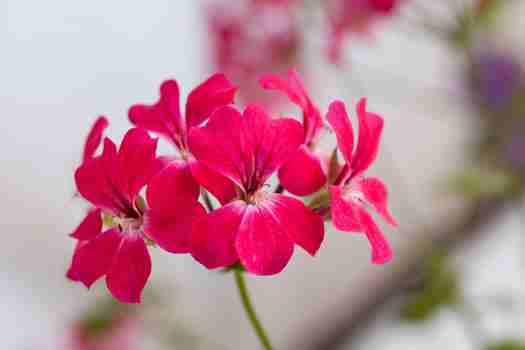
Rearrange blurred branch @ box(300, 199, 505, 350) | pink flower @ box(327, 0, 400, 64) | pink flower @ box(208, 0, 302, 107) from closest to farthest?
pink flower @ box(327, 0, 400, 64), pink flower @ box(208, 0, 302, 107), blurred branch @ box(300, 199, 505, 350)

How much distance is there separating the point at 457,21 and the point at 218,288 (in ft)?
3.08

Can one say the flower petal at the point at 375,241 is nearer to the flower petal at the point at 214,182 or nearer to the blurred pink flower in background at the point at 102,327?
the flower petal at the point at 214,182

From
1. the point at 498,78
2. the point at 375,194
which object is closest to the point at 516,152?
the point at 498,78

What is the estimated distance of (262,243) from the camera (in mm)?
316

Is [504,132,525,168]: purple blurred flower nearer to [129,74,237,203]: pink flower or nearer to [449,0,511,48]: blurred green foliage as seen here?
[449,0,511,48]: blurred green foliage

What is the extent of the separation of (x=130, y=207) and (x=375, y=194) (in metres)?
0.14

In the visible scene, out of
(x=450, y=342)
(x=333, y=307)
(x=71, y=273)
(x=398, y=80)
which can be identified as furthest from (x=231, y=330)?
(x=71, y=273)

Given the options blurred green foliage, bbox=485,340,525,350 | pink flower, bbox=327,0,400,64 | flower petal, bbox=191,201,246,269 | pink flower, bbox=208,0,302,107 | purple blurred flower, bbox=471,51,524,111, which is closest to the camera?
flower petal, bbox=191,201,246,269

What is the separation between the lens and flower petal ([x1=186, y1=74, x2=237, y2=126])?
351mm

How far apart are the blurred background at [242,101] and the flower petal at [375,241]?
0.59 feet

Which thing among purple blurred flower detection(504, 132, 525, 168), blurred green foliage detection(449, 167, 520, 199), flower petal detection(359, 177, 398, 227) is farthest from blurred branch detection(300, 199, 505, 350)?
flower petal detection(359, 177, 398, 227)

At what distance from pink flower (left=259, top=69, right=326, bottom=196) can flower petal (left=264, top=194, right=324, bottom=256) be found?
20 mm

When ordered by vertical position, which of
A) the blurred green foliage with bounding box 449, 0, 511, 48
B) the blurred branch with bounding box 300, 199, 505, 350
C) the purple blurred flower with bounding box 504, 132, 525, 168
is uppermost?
the blurred green foliage with bounding box 449, 0, 511, 48

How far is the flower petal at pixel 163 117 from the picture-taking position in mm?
373
